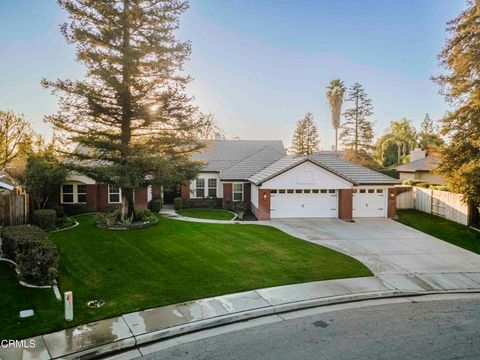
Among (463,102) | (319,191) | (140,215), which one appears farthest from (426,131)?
(140,215)

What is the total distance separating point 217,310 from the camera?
26.4 feet

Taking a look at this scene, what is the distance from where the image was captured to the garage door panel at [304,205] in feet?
69.6

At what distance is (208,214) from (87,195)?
832cm

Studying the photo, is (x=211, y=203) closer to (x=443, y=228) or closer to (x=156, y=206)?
(x=156, y=206)

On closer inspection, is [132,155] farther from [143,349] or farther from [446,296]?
[446,296]

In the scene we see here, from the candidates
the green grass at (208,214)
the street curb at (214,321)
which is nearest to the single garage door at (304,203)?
the green grass at (208,214)

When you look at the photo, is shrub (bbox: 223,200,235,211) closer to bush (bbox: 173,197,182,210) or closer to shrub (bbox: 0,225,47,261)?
bush (bbox: 173,197,182,210)

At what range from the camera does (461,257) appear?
1374cm

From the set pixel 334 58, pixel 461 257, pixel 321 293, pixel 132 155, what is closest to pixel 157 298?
pixel 321 293

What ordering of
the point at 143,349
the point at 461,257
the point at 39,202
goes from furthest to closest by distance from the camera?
the point at 39,202
the point at 461,257
the point at 143,349

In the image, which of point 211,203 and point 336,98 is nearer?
point 211,203

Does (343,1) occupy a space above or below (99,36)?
above

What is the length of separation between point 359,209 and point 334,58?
32.8 feet

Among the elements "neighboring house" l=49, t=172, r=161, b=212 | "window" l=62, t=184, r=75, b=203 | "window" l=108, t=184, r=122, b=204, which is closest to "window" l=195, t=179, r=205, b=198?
"neighboring house" l=49, t=172, r=161, b=212
